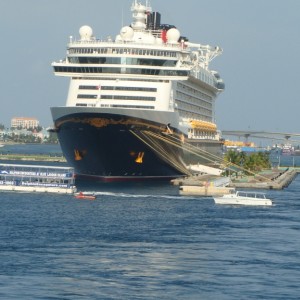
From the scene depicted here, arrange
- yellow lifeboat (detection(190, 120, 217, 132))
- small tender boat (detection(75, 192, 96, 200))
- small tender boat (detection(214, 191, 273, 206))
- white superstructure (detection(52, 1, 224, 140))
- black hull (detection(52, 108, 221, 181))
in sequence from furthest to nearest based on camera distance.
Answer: yellow lifeboat (detection(190, 120, 217, 132))
white superstructure (detection(52, 1, 224, 140))
black hull (detection(52, 108, 221, 181))
small tender boat (detection(214, 191, 273, 206))
small tender boat (detection(75, 192, 96, 200))

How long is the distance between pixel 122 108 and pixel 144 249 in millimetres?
43881

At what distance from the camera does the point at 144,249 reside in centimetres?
6128

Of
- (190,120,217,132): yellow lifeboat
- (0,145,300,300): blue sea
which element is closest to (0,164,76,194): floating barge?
(0,145,300,300): blue sea

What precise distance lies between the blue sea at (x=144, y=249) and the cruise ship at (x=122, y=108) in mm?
14093

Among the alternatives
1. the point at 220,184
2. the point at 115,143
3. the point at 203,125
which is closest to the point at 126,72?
the point at 115,143

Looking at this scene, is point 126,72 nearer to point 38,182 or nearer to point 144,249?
point 38,182

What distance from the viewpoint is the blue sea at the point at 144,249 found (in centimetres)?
4994

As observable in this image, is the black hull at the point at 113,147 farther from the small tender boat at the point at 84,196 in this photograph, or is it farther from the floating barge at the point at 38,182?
the small tender boat at the point at 84,196

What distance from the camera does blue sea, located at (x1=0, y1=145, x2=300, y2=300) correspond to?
49938mm

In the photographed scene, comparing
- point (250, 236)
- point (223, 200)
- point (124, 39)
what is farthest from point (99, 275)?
point (124, 39)

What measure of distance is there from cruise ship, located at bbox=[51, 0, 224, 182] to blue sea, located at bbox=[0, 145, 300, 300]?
14093 millimetres

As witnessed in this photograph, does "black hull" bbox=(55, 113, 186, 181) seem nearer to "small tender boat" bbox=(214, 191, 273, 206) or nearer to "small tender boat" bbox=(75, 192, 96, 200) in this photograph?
"small tender boat" bbox=(75, 192, 96, 200)

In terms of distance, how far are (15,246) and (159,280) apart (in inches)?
467

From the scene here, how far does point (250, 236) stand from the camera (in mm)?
68562
